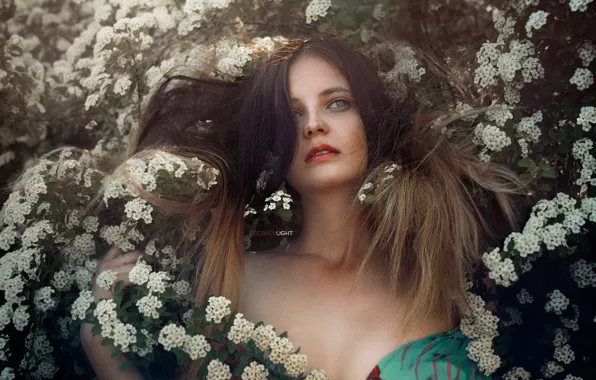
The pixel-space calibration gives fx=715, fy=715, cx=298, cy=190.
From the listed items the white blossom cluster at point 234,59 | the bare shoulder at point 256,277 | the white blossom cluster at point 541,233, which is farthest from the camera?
the white blossom cluster at point 234,59

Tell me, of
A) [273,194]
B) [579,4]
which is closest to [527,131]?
[579,4]

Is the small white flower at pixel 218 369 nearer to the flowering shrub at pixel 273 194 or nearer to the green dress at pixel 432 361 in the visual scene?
the flowering shrub at pixel 273 194

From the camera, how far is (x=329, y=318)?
253cm

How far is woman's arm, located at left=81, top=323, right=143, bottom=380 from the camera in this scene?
2.51 m

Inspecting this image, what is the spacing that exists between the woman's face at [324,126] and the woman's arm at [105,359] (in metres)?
0.89

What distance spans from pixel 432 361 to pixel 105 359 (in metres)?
1.14

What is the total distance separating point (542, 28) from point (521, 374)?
3.95 ft

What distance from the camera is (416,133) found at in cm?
268

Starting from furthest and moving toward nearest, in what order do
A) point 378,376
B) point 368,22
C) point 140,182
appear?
1. point 368,22
2. point 140,182
3. point 378,376

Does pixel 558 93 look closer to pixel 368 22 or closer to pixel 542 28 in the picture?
pixel 542 28

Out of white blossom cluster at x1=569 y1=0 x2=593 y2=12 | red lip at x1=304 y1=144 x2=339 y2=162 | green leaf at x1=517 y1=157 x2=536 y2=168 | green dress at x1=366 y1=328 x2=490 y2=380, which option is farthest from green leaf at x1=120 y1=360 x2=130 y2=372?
white blossom cluster at x1=569 y1=0 x2=593 y2=12

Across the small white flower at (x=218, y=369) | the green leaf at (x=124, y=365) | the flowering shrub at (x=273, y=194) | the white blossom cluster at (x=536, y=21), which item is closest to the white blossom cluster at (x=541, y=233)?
the flowering shrub at (x=273, y=194)

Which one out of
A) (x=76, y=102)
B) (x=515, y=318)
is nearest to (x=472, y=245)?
(x=515, y=318)

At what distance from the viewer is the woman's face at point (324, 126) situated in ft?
8.30
